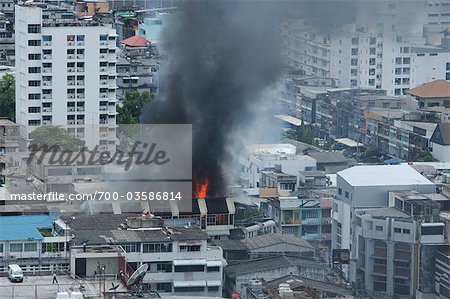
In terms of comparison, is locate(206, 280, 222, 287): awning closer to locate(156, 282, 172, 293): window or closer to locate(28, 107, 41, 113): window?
locate(156, 282, 172, 293): window

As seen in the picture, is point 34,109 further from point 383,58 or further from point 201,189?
point 383,58

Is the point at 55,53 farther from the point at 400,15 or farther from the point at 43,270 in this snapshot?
the point at 43,270

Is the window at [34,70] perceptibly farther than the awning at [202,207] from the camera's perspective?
Yes

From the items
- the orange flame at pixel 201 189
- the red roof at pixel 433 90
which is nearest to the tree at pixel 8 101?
the red roof at pixel 433 90

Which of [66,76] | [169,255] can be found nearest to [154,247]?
[169,255]

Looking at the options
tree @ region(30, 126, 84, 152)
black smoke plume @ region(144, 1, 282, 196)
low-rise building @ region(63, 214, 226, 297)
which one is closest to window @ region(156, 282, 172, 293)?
low-rise building @ region(63, 214, 226, 297)

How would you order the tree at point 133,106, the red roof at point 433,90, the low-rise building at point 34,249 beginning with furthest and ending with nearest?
1. the red roof at point 433,90
2. the tree at point 133,106
3. the low-rise building at point 34,249

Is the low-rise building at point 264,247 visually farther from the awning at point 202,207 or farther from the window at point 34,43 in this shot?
the window at point 34,43
